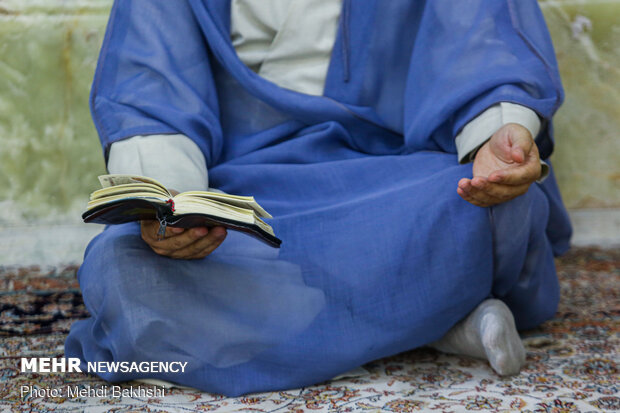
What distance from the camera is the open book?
3.26 ft

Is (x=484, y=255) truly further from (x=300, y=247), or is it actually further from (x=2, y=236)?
(x=2, y=236)

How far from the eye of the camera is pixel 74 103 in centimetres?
255

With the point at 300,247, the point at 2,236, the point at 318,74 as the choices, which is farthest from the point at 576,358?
the point at 2,236

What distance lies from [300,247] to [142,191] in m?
0.32

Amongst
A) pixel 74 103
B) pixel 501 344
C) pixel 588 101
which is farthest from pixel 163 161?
pixel 588 101

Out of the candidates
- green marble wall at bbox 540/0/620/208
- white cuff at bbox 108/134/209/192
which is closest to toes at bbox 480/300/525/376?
white cuff at bbox 108/134/209/192

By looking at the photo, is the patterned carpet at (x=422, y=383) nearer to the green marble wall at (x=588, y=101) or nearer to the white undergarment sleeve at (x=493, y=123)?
the white undergarment sleeve at (x=493, y=123)

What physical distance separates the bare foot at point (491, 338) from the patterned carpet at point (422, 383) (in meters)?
0.03

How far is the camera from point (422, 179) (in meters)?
1.31

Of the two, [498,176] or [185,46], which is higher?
[185,46]

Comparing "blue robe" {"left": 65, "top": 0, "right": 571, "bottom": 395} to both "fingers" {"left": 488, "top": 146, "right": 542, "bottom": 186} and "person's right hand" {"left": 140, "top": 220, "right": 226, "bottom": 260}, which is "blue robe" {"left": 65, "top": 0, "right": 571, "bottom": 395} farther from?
"fingers" {"left": 488, "top": 146, "right": 542, "bottom": 186}

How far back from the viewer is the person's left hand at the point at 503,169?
3.67 ft

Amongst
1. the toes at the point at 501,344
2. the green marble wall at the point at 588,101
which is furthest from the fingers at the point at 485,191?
the green marble wall at the point at 588,101

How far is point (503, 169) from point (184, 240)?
514mm
